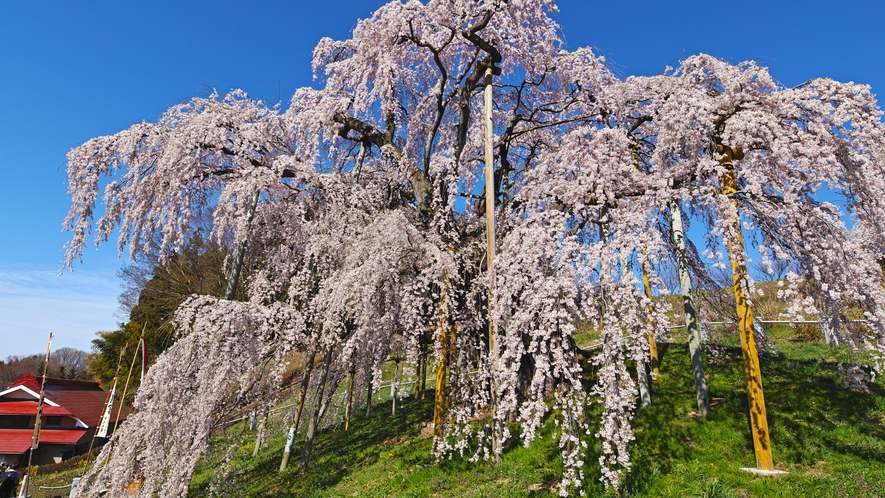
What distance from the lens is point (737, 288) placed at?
217 inches

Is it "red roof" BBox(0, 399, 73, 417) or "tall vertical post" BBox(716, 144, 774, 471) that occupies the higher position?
"tall vertical post" BBox(716, 144, 774, 471)

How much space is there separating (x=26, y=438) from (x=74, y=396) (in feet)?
10.4

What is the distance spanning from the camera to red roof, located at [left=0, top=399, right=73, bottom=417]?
23.0m

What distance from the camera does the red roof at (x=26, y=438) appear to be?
2161 centimetres

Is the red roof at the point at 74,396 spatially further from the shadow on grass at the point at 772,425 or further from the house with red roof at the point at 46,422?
the shadow on grass at the point at 772,425

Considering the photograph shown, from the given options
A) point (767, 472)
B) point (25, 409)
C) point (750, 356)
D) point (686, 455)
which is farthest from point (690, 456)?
point (25, 409)

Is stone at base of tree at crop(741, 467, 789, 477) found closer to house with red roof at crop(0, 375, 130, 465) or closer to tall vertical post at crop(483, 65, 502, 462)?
tall vertical post at crop(483, 65, 502, 462)

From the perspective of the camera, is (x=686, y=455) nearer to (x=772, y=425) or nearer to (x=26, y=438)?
(x=772, y=425)

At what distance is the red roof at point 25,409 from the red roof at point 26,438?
88cm

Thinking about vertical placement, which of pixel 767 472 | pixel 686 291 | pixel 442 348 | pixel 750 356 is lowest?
pixel 767 472

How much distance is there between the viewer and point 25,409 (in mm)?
23406

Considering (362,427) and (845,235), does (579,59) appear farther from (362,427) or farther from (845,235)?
(362,427)

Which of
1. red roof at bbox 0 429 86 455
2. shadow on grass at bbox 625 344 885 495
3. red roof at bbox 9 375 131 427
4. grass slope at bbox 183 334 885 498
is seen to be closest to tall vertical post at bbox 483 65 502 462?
grass slope at bbox 183 334 885 498

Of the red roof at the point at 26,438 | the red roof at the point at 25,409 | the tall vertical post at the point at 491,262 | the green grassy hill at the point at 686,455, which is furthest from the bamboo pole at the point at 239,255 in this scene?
the red roof at the point at 25,409
